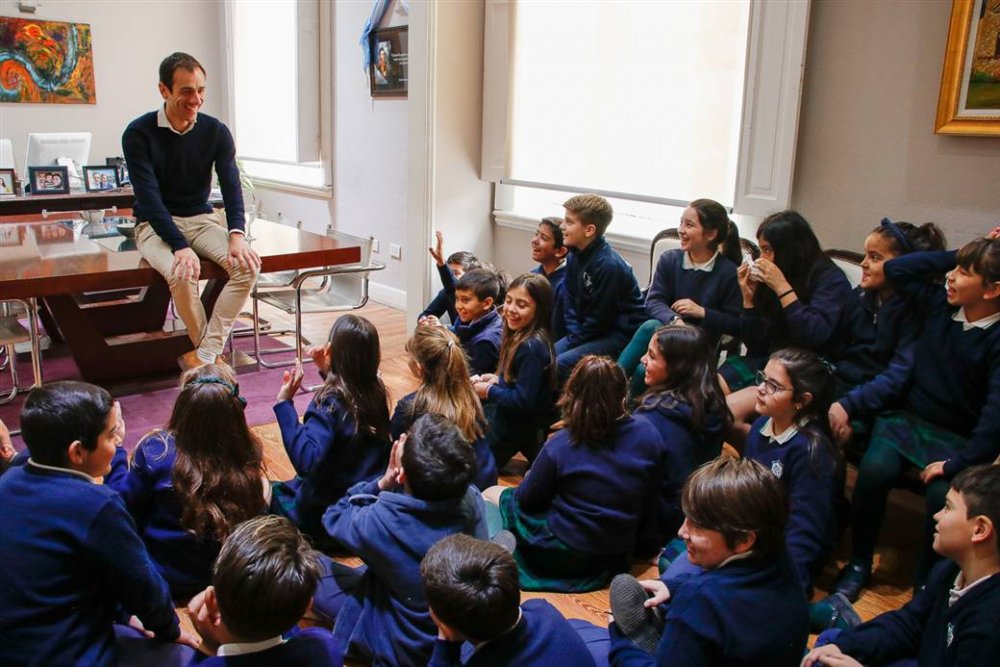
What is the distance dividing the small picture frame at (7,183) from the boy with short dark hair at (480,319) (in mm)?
4078

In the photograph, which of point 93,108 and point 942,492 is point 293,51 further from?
point 942,492

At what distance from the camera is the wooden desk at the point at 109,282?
345 centimetres

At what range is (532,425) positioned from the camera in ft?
10.1

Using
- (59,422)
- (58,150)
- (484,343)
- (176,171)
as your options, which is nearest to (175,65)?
(176,171)

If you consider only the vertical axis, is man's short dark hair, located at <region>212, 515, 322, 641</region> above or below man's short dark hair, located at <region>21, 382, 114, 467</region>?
below

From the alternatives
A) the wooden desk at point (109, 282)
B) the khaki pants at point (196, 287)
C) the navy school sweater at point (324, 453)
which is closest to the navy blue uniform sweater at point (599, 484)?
the navy school sweater at point (324, 453)

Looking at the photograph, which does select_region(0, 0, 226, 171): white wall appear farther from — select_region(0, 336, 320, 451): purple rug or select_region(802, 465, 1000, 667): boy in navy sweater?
select_region(802, 465, 1000, 667): boy in navy sweater

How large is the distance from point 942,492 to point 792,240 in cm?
108

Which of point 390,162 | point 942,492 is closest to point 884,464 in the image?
point 942,492

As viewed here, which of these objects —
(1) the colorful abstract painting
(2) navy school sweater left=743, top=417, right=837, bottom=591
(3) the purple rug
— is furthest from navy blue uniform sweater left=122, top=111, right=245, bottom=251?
(1) the colorful abstract painting

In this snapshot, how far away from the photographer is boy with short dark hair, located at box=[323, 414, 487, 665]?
5.93ft

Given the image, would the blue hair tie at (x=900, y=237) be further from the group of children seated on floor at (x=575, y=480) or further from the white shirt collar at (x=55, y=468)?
the white shirt collar at (x=55, y=468)

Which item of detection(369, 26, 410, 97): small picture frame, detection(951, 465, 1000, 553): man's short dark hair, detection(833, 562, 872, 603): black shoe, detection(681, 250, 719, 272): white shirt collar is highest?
detection(369, 26, 410, 97): small picture frame

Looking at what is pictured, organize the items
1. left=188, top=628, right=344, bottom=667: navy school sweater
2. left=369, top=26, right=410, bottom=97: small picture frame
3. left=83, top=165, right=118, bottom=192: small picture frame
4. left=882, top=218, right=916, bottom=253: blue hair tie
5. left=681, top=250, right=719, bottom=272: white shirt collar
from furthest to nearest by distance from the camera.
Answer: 1. left=83, top=165, right=118, bottom=192: small picture frame
2. left=369, top=26, right=410, bottom=97: small picture frame
3. left=681, top=250, right=719, bottom=272: white shirt collar
4. left=882, top=218, right=916, bottom=253: blue hair tie
5. left=188, top=628, right=344, bottom=667: navy school sweater
